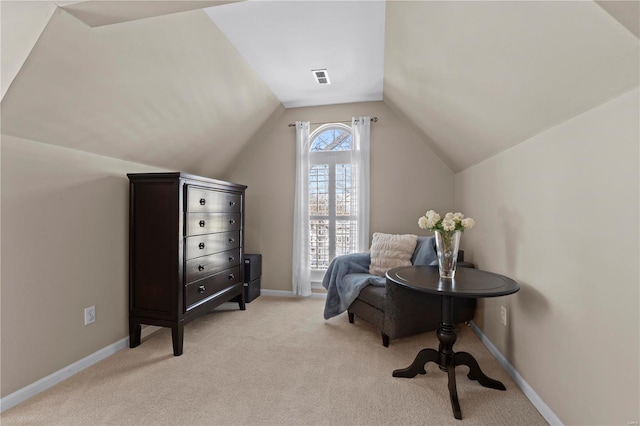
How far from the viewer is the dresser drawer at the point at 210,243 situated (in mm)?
2612

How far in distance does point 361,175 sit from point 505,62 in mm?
2339

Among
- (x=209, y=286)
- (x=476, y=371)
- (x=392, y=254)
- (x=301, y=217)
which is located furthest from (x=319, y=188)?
(x=476, y=371)

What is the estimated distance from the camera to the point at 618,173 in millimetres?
1238

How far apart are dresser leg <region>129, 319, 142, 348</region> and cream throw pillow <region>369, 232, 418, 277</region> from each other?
2240 millimetres

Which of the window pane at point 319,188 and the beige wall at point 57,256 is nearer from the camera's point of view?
the beige wall at point 57,256

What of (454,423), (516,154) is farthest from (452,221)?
(454,423)

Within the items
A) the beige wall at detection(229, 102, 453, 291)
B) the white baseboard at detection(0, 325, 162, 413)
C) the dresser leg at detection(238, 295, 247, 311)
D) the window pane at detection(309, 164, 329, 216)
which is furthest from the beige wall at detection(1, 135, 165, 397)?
the window pane at detection(309, 164, 329, 216)

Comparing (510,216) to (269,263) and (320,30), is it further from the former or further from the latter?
(269,263)

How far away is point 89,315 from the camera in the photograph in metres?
2.27

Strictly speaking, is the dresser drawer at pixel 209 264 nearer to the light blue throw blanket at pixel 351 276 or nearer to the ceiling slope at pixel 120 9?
the light blue throw blanket at pixel 351 276

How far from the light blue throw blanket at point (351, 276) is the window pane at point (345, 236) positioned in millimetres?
671

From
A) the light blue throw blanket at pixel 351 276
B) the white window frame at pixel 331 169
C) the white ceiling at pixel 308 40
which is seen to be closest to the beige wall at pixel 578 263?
the light blue throw blanket at pixel 351 276

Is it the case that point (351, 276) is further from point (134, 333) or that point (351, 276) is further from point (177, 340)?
point (134, 333)

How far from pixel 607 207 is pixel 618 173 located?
0.15m
